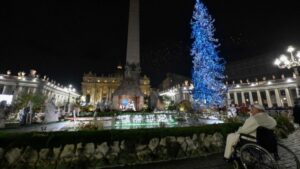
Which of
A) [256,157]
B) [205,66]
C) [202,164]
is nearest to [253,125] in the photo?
[256,157]

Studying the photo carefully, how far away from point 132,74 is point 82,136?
2311 cm

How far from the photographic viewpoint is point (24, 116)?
1129cm

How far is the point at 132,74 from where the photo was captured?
27.5 meters

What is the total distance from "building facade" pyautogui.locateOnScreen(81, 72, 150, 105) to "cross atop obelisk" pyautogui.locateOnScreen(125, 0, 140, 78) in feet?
172

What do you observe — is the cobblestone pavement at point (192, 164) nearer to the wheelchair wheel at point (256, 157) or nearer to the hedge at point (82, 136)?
the hedge at point (82, 136)

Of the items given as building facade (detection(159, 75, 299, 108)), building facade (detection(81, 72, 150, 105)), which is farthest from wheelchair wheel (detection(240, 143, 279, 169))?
building facade (detection(81, 72, 150, 105))

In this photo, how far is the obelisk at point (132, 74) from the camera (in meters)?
25.4

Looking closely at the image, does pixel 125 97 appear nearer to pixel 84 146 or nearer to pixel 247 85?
pixel 84 146

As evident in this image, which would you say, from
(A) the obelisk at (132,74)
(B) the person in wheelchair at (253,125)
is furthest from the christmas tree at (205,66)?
(B) the person in wheelchair at (253,125)

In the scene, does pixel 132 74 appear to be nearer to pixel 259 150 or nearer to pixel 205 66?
pixel 205 66

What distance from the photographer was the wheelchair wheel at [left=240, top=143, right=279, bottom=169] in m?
3.26

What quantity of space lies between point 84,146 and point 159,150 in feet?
8.21

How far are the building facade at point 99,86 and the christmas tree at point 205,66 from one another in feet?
207

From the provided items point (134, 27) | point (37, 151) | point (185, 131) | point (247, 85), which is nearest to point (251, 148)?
point (185, 131)
